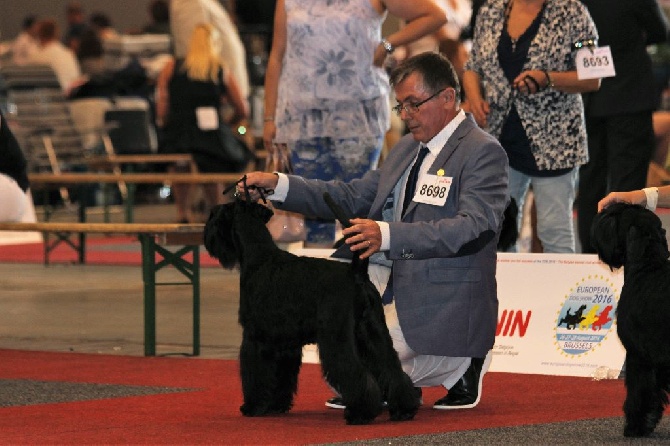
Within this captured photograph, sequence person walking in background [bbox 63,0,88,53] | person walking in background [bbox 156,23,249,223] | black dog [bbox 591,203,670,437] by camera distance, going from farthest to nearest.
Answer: person walking in background [bbox 63,0,88,53] < person walking in background [bbox 156,23,249,223] < black dog [bbox 591,203,670,437]

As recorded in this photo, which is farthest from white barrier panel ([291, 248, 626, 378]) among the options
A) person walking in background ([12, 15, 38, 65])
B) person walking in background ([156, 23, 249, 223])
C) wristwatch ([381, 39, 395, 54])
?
person walking in background ([12, 15, 38, 65])

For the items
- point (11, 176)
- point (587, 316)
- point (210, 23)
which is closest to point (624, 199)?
point (587, 316)

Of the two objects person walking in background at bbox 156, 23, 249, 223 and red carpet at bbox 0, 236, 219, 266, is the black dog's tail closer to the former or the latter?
red carpet at bbox 0, 236, 219, 266

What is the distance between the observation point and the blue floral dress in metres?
5.77

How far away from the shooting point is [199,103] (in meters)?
10.6

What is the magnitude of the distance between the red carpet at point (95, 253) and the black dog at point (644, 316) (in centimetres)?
582

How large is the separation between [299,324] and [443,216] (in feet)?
1.99

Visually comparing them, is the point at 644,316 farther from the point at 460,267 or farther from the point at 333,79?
the point at 333,79

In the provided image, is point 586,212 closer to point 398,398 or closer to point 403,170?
point 403,170

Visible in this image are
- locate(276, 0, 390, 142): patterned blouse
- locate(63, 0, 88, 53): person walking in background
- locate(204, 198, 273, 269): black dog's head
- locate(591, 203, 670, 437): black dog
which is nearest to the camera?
locate(591, 203, 670, 437): black dog

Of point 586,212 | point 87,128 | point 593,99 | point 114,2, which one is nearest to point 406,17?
point 593,99

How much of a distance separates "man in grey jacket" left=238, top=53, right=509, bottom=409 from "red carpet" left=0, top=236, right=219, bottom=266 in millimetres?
5119

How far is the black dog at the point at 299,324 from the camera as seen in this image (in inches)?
159

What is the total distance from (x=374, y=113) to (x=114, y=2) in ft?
51.3
